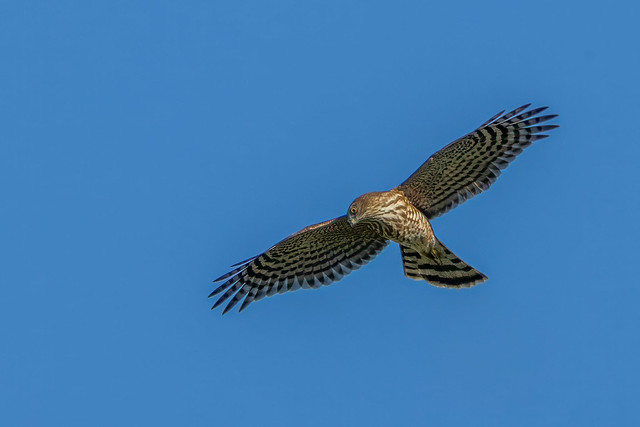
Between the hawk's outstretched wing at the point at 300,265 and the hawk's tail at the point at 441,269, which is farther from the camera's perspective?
the hawk's outstretched wing at the point at 300,265

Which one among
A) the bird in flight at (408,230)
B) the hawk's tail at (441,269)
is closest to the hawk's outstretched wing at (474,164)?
the bird in flight at (408,230)

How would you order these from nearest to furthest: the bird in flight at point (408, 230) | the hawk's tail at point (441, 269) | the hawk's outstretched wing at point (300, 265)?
the bird in flight at point (408, 230) < the hawk's tail at point (441, 269) < the hawk's outstretched wing at point (300, 265)

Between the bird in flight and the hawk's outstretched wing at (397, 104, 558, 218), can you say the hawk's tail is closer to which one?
the bird in flight

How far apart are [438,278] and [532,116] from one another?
2.41m

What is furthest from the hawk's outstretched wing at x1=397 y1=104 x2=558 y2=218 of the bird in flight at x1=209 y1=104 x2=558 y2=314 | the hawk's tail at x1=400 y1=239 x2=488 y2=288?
the hawk's tail at x1=400 y1=239 x2=488 y2=288

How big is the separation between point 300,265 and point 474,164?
2730 mm

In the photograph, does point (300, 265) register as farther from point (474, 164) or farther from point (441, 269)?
point (474, 164)

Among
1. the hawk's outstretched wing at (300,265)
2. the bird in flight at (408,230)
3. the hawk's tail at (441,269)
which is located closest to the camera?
the bird in flight at (408,230)

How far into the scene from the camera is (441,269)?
49.6ft

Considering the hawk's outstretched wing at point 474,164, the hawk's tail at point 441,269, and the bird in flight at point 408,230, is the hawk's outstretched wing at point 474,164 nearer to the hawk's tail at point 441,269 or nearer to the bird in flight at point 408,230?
the bird in flight at point 408,230

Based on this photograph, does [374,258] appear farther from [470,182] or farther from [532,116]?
[532,116]

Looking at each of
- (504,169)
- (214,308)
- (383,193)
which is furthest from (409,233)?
(214,308)

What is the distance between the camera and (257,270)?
1564 cm

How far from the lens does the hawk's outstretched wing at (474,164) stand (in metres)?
14.6
